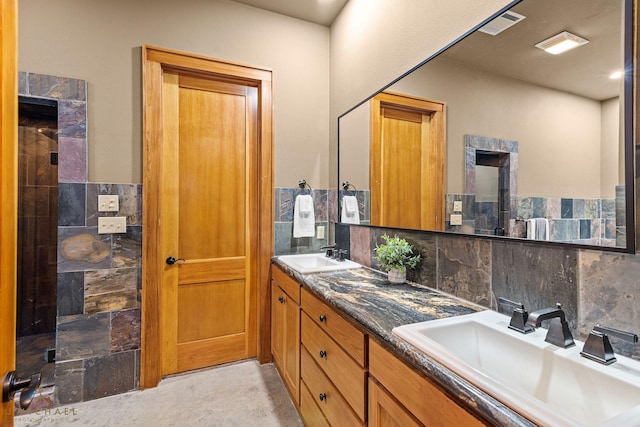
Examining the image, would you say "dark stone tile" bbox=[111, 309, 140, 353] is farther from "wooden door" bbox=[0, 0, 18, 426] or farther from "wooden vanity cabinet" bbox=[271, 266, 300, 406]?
"wooden door" bbox=[0, 0, 18, 426]

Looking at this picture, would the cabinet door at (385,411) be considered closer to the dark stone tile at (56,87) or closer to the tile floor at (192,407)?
the tile floor at (192,407)

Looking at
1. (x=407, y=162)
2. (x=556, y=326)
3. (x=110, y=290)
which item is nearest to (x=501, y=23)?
(x=407, y=162)

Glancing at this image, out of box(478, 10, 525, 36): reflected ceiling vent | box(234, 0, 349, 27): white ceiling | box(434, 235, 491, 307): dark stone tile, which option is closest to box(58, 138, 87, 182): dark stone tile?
box(234, 0, 349, 27): white ceiling

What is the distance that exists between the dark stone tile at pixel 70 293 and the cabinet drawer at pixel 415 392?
1988mm

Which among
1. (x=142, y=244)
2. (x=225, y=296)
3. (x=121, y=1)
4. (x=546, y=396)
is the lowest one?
(x=225, y=296)

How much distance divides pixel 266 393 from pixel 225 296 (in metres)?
0.80

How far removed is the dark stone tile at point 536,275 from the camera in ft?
3.19

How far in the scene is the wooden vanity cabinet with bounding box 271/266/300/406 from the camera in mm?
1812

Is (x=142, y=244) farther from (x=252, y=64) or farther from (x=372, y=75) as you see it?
(x=372, y=75)

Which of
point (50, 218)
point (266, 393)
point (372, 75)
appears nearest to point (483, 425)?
point (266, 393)

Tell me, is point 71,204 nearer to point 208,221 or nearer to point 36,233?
point 208,221

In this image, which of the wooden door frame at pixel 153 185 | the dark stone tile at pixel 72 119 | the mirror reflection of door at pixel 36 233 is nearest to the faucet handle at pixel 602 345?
the wooden door frame at pixel 153 185

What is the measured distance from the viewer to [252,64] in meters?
2.47

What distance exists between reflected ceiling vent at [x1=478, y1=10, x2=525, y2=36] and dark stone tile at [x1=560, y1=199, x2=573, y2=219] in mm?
698
